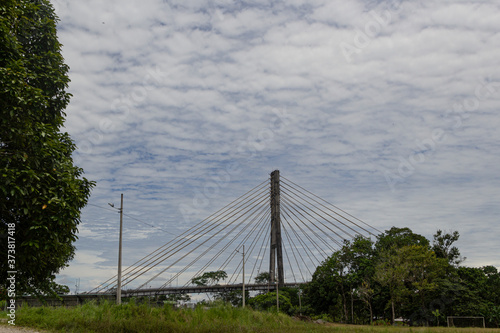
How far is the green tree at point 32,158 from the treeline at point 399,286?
39405 mm

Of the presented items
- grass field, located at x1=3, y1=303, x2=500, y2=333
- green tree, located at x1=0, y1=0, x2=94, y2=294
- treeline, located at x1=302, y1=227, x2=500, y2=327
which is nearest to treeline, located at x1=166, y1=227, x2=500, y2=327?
treeline, located at x1=302, y1=227, x2=500, y2=327

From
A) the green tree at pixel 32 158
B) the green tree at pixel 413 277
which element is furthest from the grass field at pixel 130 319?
the green tree at pixel 413 277

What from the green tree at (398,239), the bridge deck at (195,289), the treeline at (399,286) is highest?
the green tree at (398,239)

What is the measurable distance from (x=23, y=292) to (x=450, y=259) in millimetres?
58423

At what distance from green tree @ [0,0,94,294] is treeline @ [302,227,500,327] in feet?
129

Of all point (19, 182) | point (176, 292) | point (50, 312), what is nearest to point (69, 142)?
point (19, 182)

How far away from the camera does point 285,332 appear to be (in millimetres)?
17547

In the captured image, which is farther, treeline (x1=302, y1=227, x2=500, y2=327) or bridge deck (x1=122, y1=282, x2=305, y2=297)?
bridge deck (x1=122, y1=282, x2=305, y2=297)

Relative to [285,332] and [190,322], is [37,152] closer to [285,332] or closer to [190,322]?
[190,322]

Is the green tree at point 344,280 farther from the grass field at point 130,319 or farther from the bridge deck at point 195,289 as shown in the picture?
the grass field at point 130,319

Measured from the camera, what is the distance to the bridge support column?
56.2 metres

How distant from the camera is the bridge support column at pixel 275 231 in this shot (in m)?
56.2

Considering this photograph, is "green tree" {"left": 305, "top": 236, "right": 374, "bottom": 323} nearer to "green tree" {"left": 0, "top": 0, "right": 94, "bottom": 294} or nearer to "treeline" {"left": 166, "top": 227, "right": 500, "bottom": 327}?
"treeline" {"left": 166, "top": 227, "right": 500, "bottom": 327}

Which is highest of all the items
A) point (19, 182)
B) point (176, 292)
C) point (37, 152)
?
point (37, 152)
